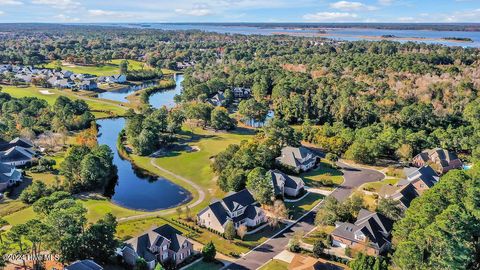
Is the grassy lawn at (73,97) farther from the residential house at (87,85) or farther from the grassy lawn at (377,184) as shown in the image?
the grassy lawn at (377,184)

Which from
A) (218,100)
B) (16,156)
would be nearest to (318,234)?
(16,156)

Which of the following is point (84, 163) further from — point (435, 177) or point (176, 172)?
point (435, 177)

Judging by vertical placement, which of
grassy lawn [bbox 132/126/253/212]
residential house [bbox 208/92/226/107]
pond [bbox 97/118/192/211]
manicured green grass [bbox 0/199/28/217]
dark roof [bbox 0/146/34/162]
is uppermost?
residential house [bbox 208/92/226/107]

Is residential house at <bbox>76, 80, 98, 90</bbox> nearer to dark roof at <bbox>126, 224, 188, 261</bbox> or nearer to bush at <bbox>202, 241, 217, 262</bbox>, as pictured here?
dark roof at <bbox>126, 224, 188, 261</bbox>

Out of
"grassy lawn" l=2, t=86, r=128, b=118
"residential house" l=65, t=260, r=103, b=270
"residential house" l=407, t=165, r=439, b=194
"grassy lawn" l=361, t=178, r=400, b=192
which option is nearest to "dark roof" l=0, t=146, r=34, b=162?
"grassy lawn" l=2, t=86, r=128, b=118

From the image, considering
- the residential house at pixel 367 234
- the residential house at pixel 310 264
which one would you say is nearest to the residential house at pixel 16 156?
the residential house at pixel 310 264

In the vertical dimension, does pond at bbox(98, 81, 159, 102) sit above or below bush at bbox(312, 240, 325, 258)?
above

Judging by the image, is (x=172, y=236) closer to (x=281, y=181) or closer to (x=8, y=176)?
(x=281, y=181)
